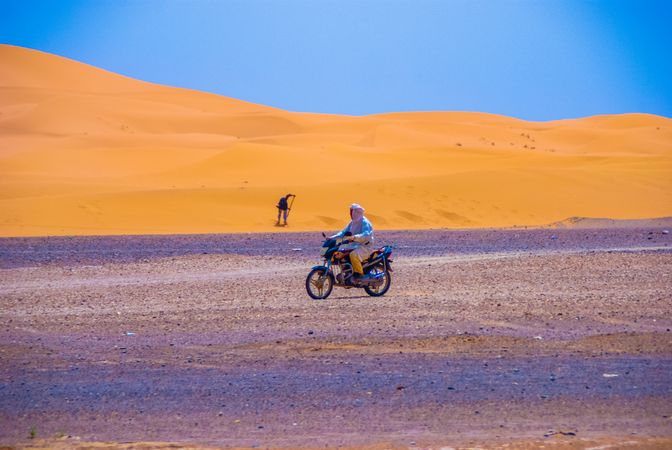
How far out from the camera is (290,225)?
1336 inches

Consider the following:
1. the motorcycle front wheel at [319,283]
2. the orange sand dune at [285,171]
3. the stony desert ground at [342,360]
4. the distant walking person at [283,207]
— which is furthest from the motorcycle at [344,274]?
the orange sand dune at [285,171]

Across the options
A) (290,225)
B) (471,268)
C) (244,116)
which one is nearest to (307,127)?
(244,116)

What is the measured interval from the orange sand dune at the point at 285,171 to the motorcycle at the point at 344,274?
18.7 metres

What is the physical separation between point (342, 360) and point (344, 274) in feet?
16.1

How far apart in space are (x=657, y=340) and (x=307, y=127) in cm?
7043

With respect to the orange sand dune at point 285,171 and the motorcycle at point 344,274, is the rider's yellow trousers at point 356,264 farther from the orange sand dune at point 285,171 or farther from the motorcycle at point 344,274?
the orange sand dune at point 285,171

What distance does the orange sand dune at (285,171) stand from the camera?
35438 millimetres

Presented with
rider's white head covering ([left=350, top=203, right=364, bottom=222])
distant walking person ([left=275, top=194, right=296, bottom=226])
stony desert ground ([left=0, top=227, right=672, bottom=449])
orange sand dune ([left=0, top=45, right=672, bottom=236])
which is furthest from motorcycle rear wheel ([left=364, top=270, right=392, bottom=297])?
orange sand dune ([left=0, top=45, right=672, bottom=236])

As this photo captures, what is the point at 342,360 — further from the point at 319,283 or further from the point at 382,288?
the point at 382,288

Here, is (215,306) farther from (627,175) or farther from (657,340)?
(627,175)

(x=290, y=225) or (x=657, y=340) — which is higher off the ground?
(x=290, y=225)

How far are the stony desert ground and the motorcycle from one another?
25 cm

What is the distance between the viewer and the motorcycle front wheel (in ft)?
45.7

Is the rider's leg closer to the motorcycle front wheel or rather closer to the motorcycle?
the motorcycle
